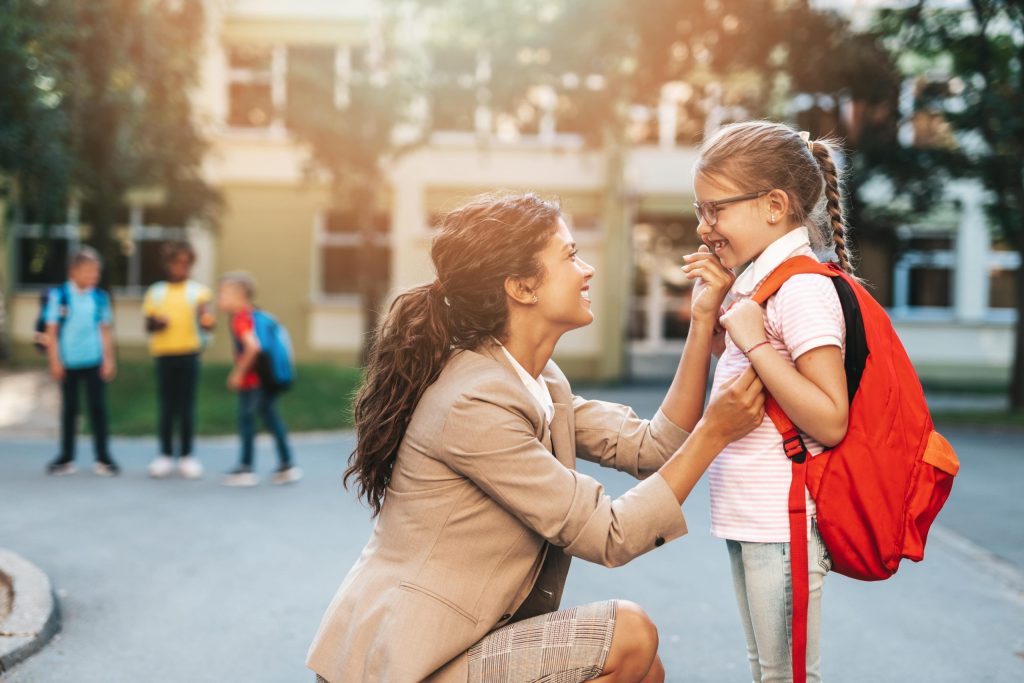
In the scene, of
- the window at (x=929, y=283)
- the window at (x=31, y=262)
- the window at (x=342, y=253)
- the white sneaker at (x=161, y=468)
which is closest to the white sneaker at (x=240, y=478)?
the white sneaker at (x=161, y=468)

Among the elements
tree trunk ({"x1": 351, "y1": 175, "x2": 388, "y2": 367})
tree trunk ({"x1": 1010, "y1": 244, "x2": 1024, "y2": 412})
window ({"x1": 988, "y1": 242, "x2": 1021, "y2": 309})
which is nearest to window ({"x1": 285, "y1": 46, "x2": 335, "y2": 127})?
tree trunk ({"x1": 351, "y1": 175, "x2": 388, "y2": 367})

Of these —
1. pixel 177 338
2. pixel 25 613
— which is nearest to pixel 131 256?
pixel 177 338

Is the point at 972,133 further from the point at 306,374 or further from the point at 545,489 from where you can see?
the point at 545,489

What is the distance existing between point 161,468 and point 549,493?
7782mm

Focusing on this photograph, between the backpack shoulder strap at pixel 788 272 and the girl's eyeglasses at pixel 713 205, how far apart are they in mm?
179

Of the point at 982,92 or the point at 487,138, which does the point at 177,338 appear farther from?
the point at 487,138

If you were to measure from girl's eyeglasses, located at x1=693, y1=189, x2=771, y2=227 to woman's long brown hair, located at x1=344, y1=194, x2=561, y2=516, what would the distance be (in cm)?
37

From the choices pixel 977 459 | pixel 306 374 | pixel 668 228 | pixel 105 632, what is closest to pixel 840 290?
pixel 105 632

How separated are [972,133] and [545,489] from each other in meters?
14.4

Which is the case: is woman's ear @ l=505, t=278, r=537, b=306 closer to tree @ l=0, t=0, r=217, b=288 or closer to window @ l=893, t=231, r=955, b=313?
tree @ l=0, t=0, r=217, b=288

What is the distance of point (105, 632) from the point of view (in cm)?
498

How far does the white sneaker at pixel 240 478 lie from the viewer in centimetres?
926

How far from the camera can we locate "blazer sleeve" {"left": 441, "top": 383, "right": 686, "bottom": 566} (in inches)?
97.2

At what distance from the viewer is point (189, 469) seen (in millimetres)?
9602
